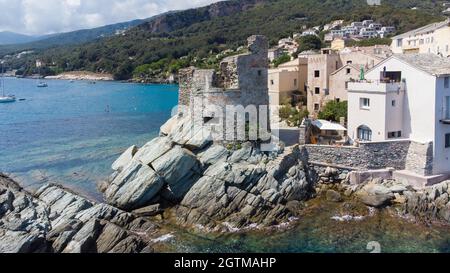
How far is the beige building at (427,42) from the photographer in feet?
125

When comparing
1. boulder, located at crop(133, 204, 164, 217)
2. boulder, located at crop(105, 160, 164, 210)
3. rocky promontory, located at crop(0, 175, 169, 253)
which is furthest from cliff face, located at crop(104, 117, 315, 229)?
rocky promontory, located at crop(0, 175, 169, 253)

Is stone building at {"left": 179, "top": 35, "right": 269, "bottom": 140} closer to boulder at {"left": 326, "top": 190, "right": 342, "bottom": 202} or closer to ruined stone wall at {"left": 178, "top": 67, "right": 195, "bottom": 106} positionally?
ruined stone wall at {"left": 178, "top": 67, "right": 195, "bottom": 106}

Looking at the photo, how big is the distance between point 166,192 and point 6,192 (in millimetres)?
6611

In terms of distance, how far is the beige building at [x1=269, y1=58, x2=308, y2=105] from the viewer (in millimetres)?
33906

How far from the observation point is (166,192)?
20672mm

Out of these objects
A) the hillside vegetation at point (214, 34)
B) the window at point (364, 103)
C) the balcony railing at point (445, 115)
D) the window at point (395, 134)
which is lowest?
the window at point (395, 134)

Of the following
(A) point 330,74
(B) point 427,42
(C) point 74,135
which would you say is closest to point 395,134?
(A) point 330,74

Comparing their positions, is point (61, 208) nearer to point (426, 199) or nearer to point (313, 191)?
point (313, 191)

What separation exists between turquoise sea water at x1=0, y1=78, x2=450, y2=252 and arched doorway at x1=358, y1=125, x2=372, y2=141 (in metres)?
5.51

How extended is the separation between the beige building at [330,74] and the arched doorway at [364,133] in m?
6.04

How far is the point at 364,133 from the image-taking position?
24906 mm

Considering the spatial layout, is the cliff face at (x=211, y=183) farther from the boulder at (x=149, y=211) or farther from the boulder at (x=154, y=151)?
the boulder at (x=149, y=211)

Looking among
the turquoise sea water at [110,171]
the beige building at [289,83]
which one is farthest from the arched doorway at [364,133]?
the beige building at [289,83]

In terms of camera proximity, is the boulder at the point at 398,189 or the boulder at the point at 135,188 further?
the boulder at the point at 398,189
